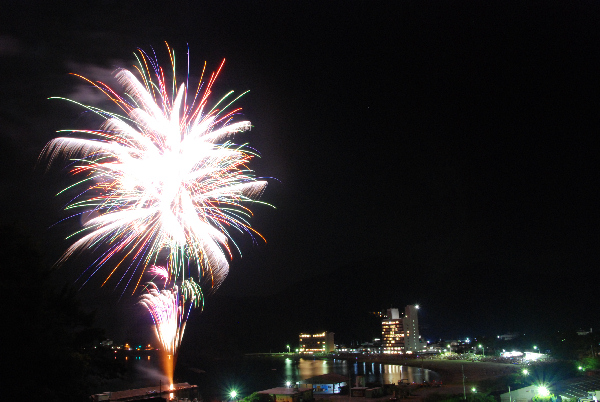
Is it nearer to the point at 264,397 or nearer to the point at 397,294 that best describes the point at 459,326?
the point at 397,294

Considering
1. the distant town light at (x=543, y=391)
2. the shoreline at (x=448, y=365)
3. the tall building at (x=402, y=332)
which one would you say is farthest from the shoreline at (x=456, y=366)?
the tall building at (x=402, y=332)

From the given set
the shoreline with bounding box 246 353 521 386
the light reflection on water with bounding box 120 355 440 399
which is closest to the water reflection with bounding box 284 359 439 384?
the light reflection on water with bounding box 120 355 440 399

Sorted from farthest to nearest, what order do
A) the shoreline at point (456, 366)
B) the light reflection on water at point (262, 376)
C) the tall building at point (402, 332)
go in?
the tall building at point (402, 332) < the light reflection on water at point (262, 376) < the shoreline at point (456, 366)

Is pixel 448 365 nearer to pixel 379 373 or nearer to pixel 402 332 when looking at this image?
pixel 379 373

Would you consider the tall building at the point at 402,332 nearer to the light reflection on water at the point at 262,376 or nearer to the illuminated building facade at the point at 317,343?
the illuminated building facade at the point at 317,343

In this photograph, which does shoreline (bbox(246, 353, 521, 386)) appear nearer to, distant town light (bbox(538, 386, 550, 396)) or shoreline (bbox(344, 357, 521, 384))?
shoreline (bbox(344, 357, 521, 384))

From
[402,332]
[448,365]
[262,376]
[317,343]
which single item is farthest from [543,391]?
[317,343]

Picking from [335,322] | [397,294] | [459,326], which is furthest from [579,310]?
[397,294]
